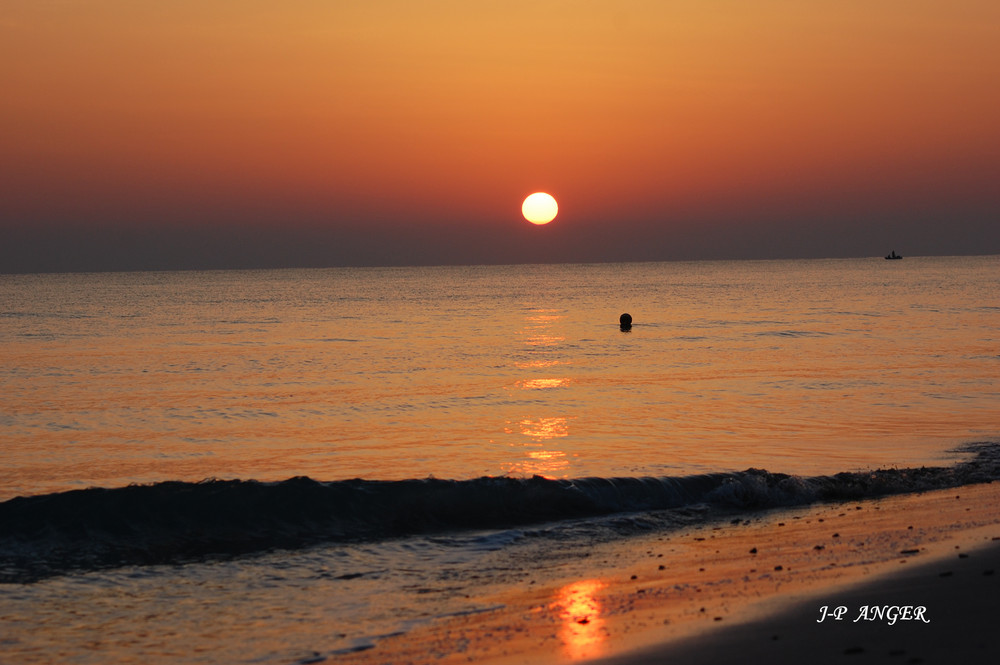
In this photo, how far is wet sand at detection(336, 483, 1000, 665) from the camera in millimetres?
7426

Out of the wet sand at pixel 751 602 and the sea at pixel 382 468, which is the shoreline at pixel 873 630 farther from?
the sea at pixel 382 468

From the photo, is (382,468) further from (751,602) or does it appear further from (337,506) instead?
(751,602)

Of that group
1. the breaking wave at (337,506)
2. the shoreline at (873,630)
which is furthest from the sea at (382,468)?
the shoreline at (873,630)

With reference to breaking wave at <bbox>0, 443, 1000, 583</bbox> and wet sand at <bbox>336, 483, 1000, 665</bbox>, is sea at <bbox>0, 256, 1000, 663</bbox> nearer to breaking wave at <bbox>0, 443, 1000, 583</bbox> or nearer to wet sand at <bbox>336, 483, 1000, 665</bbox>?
breaking wave at <bbox>0, 443, 1000, 583</bbox>

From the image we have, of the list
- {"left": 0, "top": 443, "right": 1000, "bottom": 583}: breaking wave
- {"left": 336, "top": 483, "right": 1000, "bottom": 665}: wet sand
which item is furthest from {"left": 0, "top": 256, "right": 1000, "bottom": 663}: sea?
{"left": 336, "top": 483, "right": 1000, "bottom": 665}: wet sand

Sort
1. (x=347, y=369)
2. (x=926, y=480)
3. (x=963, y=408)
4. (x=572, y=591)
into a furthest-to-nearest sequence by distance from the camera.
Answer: (x=347, y=369) → (x=963, y=408) → (x=926, y=480) → (x=572, y=591)

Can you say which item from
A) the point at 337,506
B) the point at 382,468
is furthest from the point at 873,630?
the point at 382,468

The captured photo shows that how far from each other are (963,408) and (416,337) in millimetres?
37289

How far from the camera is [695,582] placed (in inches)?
390

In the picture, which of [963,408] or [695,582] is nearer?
[695,582]

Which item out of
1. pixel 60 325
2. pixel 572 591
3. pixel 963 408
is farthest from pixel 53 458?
pixel 60 325

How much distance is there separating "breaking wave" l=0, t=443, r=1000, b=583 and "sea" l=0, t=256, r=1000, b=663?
50 mm

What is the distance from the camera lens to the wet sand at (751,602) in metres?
7.43

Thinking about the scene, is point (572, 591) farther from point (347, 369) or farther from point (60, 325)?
point (60, 325)
